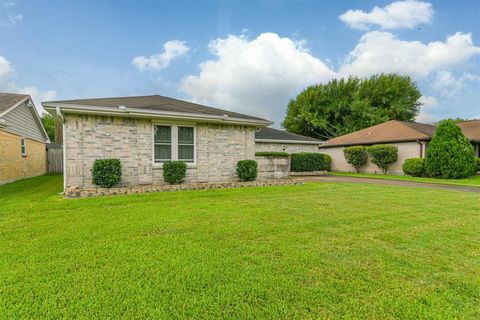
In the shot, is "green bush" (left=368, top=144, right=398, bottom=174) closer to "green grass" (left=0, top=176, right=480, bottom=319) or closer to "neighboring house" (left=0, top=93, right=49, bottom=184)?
"green grass" (left=0, top=176, right=480, bottom=319)

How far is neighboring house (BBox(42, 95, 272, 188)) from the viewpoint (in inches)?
319

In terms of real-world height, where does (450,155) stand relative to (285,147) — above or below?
below

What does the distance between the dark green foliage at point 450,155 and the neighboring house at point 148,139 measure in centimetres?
1105

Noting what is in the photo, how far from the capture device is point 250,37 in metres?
16.5

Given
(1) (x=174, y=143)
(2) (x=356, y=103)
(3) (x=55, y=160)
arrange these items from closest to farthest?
(1) (x=174, y=143), (3) (x=55, y=160), (2) (x=356, y=103)

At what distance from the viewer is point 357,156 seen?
62.4 feet

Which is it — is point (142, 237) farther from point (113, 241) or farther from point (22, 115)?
point (22, 115)

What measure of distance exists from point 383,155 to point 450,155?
388 cm

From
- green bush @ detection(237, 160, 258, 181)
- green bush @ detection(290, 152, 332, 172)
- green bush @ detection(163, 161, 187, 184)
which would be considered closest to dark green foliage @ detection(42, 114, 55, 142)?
green bush @ detection(290, 152, 332, 172)

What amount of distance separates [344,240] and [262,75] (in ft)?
58.5

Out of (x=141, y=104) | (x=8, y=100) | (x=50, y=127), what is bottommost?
(x=141, y=104)

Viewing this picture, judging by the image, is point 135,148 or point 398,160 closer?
point 135,148

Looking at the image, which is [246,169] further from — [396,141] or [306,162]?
[396,141]

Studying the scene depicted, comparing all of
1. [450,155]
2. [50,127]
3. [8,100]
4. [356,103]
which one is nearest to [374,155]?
[450,155]
